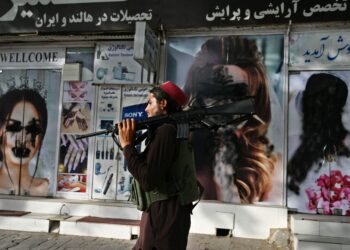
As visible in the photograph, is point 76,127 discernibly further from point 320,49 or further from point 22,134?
point 320,49

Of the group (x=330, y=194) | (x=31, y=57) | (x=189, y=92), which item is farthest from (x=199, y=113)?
(x=31, y=57)

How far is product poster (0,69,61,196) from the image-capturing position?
7.85 metres

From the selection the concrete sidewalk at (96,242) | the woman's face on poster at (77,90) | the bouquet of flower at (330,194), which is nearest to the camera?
the concrete sidewalk at (96,242)

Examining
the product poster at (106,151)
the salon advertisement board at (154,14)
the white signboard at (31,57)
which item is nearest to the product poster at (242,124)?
the salon advertisement board at (154,14)

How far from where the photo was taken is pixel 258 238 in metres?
6.44

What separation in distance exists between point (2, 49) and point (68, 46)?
1.39 meters

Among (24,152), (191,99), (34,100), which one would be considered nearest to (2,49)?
(34,100)

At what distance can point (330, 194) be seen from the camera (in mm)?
6629

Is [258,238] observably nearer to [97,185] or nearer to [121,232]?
[121,232]

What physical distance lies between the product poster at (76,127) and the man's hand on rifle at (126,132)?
211 inches

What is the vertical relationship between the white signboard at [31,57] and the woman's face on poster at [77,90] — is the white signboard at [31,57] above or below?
above

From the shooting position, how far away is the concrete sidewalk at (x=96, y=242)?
5.86 metres

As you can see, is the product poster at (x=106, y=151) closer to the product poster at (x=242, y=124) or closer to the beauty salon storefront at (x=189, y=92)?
the beauty salon storefront at (x=189, y=92)

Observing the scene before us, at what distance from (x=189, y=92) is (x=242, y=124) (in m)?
1.05
